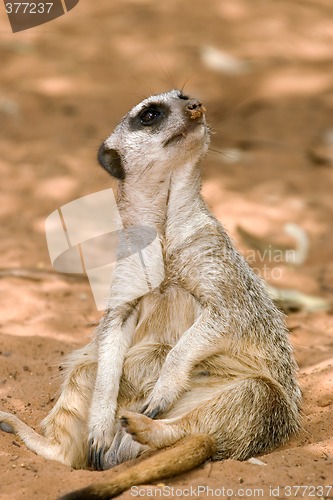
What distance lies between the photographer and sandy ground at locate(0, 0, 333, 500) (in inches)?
122

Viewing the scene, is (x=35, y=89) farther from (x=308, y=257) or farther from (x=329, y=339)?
(x=329, y=339)

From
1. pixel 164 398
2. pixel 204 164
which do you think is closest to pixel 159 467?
pixel 164 398

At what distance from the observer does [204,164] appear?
6516mm

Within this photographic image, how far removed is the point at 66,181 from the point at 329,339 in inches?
99.3

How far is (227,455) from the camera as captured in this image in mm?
2975

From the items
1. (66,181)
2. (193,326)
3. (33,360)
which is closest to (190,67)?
(66,181)

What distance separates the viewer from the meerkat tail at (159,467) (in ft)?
8.39

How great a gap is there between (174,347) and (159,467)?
1.83 ft
